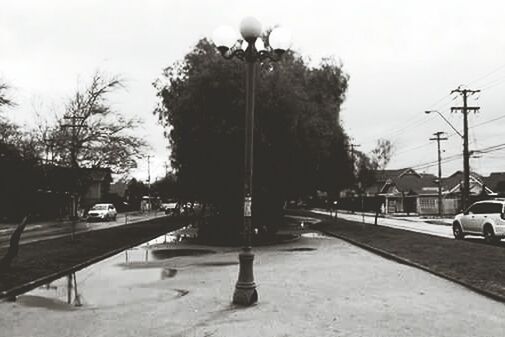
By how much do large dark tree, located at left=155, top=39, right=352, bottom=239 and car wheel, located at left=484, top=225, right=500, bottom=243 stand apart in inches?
297

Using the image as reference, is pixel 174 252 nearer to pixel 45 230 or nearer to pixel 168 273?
pixel 168 273

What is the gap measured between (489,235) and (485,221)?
61cm

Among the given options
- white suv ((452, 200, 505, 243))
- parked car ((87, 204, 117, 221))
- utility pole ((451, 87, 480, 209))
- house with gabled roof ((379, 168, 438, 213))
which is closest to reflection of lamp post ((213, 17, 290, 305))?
white suv ((452, 200, 505, 243))

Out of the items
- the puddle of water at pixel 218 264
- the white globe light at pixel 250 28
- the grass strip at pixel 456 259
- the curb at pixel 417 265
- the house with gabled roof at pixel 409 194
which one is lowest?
the puddle of water at pixel 218 264

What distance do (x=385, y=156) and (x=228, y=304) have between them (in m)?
36.7

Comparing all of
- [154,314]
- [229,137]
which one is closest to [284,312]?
[154,314]

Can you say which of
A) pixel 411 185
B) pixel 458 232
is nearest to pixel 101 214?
pixel 458 232

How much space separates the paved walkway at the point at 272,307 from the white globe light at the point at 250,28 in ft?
14.6

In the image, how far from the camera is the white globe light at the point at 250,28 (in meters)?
9.38

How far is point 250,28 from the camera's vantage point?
9.38 m

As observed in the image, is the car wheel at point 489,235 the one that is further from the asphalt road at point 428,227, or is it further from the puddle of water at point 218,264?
the puddle of water at point 218,264

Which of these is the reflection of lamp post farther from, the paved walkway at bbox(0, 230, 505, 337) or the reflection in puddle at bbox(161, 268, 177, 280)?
the reflection in puddle at bbox(161, 268, 177, 280)

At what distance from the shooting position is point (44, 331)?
744cm

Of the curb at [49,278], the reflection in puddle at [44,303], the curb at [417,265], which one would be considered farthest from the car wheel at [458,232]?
the reflection in puddle at [44,303]
